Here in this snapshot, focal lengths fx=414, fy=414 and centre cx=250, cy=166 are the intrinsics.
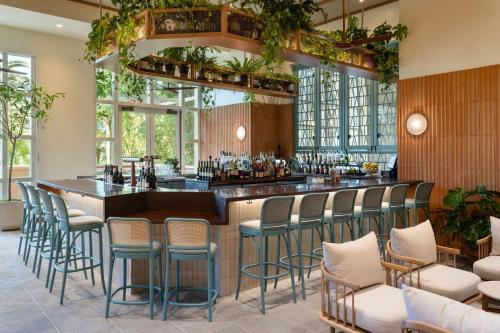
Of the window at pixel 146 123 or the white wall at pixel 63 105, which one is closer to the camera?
the white wall at pixel 63 105

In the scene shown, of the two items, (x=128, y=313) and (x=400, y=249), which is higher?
(x=400, y=249)

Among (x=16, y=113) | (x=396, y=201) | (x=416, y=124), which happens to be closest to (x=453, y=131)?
(x=416, y=124)

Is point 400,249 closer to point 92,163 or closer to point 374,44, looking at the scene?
point 374,44

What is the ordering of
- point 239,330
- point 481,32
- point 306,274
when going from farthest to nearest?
point 481,32 → point 306,274 → point 239,330

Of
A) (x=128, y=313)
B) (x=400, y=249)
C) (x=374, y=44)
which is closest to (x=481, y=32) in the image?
(x=374, y=44)

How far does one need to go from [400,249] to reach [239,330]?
1.54 meters

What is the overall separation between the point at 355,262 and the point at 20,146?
25.9ft

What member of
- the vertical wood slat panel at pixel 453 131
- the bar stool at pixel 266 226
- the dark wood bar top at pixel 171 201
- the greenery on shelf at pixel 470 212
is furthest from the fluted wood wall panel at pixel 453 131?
the bar stool at pixel 266 226

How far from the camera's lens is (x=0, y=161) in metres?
8.37

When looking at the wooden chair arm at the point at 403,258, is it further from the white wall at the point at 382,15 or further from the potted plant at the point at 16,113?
the potted plant at the point at 16,113

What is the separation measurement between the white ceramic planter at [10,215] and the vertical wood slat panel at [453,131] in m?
7.14

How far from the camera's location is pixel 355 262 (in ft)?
9.94

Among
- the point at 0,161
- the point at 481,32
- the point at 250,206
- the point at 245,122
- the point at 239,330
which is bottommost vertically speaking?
the point at 239,330

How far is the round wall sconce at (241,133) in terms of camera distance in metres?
10.0
